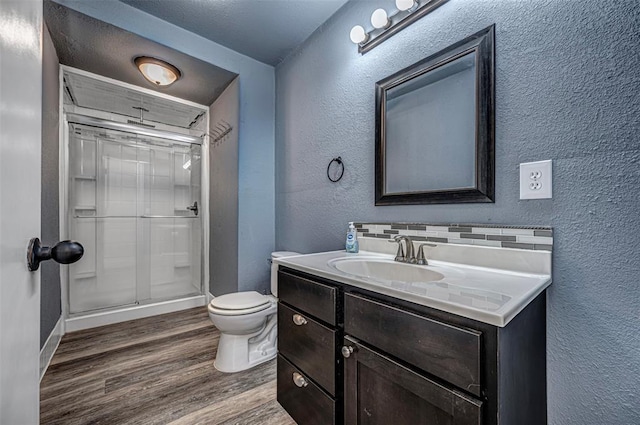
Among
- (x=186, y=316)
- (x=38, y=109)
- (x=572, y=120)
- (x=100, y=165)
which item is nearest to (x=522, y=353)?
(x=572, y=120)

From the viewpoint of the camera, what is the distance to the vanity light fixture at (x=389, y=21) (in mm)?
1275

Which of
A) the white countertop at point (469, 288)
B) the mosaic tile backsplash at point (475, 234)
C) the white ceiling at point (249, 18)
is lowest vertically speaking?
the white countertop at point (469, 288)

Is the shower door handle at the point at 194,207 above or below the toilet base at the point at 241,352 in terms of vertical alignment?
above

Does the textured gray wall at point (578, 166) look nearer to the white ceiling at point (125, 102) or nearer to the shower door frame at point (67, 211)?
the shower door frame at point (67, 211)

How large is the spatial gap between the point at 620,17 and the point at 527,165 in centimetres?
47

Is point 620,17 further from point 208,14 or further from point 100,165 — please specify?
point 100,165

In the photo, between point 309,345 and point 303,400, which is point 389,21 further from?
point 303,400

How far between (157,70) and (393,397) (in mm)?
2629

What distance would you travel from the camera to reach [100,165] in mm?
2648

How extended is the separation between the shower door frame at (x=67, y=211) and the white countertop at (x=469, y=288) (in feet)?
7.02

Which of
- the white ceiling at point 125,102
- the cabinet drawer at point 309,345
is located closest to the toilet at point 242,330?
the cabinet drawer at point 309,345

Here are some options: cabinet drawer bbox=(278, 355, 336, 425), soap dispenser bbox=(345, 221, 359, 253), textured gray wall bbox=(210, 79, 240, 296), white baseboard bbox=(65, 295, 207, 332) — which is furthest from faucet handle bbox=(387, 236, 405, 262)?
white baseboard bbox=(65, 295, 207, 332)

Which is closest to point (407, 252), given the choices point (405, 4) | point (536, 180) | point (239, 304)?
point (536, 180)

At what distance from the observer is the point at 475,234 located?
1097 mm
